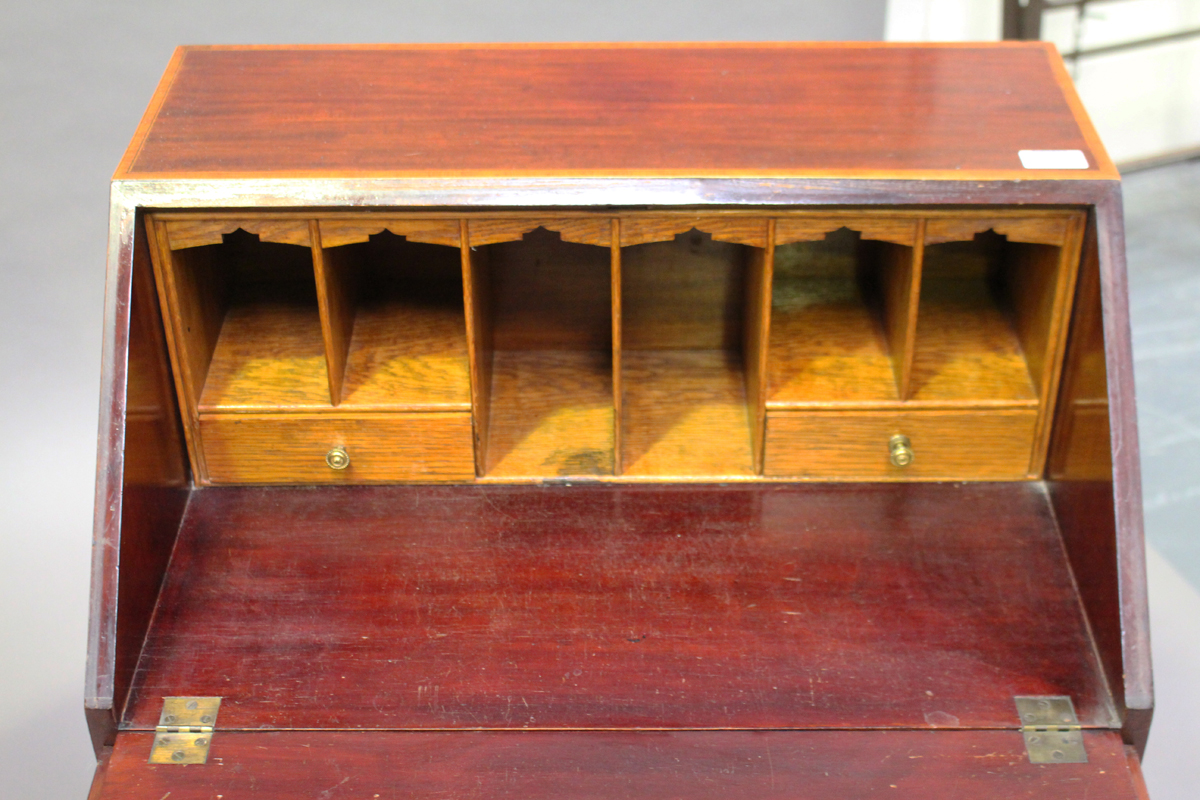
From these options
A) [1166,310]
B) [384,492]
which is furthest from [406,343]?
[1166,310]

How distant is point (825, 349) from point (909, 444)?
24 centimetres

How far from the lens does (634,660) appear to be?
2289 mm

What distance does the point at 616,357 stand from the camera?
2.44 metres

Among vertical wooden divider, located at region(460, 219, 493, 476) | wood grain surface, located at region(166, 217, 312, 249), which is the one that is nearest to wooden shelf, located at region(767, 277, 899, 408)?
vertical wooden divider, located at region(460, 219, 493, 476)

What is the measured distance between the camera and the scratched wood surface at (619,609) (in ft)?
7.34

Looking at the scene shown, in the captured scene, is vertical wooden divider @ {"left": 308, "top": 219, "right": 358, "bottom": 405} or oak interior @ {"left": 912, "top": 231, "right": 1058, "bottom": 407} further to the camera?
oak interior @ {"left": 912, "top": 231, "right": 1058, "bottom": 407}

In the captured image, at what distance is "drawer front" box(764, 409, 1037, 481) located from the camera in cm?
252

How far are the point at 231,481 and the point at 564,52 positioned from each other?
106 centimetres

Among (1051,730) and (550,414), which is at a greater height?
(550,414)

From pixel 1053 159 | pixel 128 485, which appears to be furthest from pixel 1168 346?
pixel 128 485

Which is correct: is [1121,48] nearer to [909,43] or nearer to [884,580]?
[909,43]

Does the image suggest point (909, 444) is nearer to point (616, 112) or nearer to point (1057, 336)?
point (1057, 336)

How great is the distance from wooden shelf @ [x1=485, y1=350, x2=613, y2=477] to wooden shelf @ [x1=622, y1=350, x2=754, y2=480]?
5 cm

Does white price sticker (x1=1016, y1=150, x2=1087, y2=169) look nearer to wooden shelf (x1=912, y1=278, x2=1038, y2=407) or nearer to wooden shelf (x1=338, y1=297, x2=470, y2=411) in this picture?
wooden shelf (x1=912, y1=278, x2=1038, y2=407)
